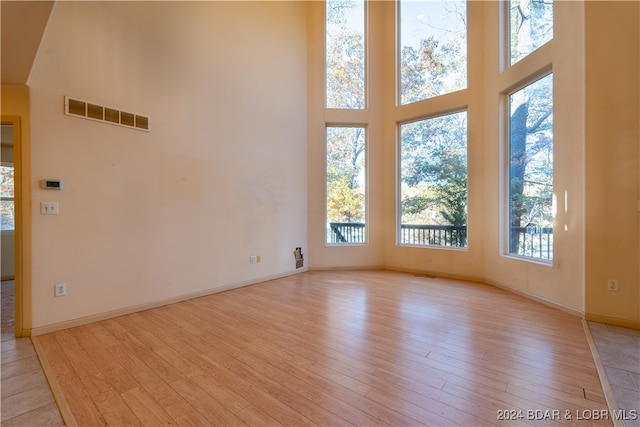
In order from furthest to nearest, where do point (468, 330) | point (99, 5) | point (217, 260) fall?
point (217, 260) → point (99, 5) → point (468, 330)

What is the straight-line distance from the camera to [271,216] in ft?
15.4

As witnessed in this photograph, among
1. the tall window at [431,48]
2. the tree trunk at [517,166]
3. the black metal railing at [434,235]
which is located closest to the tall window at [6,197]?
the black metal railing at [434,235]

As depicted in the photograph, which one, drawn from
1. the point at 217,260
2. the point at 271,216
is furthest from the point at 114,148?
the point at 271,216

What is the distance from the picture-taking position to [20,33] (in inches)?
70.2

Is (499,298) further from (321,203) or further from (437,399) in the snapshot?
(321,203)

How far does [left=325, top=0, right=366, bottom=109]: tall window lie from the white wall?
0.62 meters

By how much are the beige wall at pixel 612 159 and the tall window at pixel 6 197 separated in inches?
303

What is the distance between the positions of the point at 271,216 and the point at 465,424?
3.72 m

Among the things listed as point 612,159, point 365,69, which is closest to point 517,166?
point 612,159

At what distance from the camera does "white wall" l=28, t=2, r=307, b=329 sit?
2.73 meters

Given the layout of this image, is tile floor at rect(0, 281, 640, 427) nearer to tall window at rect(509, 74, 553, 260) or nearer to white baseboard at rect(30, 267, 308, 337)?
white baseboard at rect(30, 267, 308, 337)

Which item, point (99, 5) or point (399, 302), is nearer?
Result: point (99, 5)

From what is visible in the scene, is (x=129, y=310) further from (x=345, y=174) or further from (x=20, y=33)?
(x=345, y=174)

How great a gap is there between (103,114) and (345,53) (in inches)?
166
